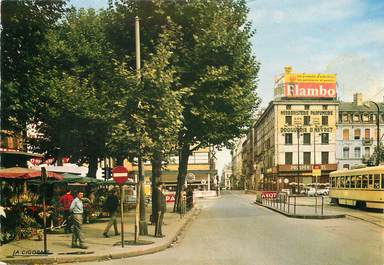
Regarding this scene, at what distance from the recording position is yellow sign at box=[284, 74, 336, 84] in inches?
3725

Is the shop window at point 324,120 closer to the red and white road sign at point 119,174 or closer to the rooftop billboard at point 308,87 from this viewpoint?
the rooftop billboard at point 308,87

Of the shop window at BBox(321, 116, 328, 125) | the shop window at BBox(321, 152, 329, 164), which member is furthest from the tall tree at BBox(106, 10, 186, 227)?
the shop window at BBox(321, 116, 328, 125)

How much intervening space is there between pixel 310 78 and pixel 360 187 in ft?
204

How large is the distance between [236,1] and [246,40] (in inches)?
112

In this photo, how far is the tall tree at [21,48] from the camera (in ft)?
50.6

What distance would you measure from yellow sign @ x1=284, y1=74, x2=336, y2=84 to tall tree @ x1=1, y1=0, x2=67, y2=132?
81.4m

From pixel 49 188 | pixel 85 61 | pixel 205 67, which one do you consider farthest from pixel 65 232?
pixel 85 61

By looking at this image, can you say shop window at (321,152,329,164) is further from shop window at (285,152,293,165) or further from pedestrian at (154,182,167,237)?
pedestrian at (154,182,167,237)

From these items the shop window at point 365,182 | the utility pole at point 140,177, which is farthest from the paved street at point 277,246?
the shop window at point 365,182

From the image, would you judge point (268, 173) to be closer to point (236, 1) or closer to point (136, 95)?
point (236, 1)

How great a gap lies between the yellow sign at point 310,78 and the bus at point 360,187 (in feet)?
173

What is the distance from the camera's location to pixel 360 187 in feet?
116

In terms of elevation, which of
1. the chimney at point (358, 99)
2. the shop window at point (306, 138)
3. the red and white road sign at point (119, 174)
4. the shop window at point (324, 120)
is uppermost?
the chimney at point (358, 99)

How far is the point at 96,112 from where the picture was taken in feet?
95.6
